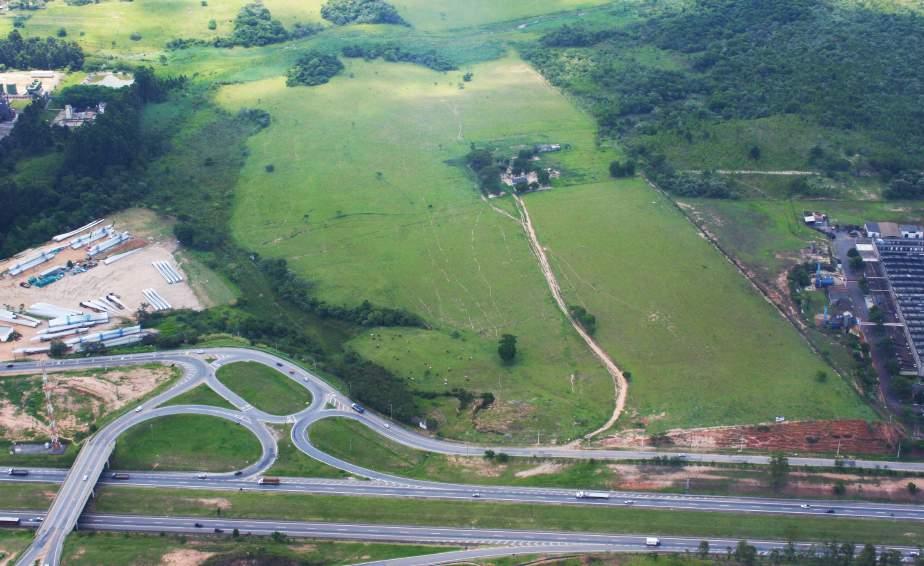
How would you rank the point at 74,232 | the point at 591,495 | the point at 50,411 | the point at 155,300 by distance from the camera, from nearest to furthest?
the point at 591,495
the point at 50,411
the point at 155,300
the point at 74,232

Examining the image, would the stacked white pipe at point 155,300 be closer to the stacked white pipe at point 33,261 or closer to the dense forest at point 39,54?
the stacked white pipe at point 33,261

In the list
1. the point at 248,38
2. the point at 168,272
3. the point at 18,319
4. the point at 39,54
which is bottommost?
the point at 168,272

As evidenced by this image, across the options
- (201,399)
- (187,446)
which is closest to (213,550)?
(187,446)

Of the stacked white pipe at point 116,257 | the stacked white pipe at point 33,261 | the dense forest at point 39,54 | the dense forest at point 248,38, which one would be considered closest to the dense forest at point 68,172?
the stacked white pipe at point 33,261

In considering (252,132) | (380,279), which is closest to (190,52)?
(252,132)

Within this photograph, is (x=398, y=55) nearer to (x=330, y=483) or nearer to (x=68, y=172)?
(x=68, y=172)

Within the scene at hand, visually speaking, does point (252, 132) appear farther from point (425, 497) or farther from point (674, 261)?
point (425, 497)

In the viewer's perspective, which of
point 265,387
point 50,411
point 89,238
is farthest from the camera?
point 89,238
